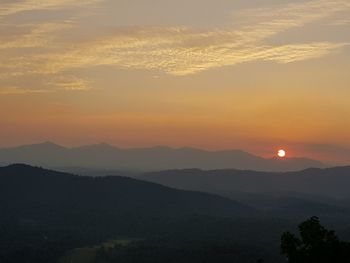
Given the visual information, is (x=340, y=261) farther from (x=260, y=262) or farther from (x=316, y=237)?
(x=260, y=262)

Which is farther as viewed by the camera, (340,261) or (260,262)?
(260,262)

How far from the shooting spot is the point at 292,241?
7075 cm

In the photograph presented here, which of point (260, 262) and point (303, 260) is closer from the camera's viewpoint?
point (303, 260)

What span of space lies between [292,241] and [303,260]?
9.99 feet

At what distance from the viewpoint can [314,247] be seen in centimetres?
6956

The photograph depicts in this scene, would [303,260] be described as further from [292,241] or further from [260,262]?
[260,262]

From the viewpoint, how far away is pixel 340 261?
222 feet

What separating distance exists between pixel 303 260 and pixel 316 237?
12.5ft

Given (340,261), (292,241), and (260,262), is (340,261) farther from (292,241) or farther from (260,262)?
(260,262)

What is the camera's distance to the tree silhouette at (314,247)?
6781 cm

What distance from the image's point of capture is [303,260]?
6850 cm

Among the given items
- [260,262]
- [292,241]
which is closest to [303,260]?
[292,241]

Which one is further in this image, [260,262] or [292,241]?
[260,262]

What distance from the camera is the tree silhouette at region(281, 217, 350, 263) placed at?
67812mm
